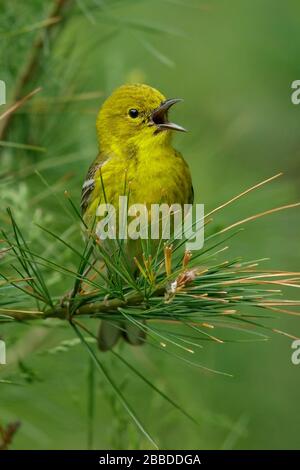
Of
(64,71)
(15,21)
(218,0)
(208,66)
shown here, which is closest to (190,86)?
(208,66)

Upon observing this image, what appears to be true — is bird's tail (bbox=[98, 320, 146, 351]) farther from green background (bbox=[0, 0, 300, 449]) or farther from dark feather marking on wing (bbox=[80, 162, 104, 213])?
dark feather marking on wing (bbox=[80, 162, 104, 213])

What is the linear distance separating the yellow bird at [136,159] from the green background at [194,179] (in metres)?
0.10

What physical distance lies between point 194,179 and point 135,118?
62cm

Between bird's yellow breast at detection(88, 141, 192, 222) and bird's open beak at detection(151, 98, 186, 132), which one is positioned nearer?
bird's yellow breast at detection(88, 141, 192, 222)

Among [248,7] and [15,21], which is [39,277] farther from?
[248,7]

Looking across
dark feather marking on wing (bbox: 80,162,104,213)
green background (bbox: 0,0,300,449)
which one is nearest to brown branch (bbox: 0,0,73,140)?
green background (bbox: 0,0,300,449)

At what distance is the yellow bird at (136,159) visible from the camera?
3080mm

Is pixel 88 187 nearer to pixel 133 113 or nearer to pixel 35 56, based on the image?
pixel 133 113

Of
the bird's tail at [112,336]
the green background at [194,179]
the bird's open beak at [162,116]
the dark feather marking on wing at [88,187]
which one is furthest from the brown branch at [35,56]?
the bird's tail at [112,336]

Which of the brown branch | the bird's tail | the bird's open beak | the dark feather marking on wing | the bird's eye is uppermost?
the brown branch

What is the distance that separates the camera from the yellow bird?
3.08 m

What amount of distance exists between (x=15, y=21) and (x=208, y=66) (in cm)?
181

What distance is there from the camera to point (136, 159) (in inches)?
127

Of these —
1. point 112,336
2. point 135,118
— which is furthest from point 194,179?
point 112,336
